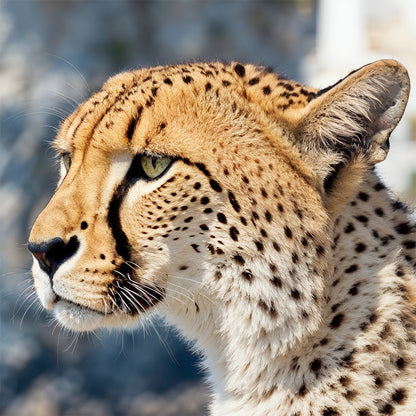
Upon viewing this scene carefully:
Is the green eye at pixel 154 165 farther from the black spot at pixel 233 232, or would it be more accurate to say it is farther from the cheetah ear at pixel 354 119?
the cheetah ear at pixel 354 119

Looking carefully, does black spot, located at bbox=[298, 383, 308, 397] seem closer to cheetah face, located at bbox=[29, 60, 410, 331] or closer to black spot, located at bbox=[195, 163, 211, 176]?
cheetah face, located at bbox=[29, 60, 410, 331]

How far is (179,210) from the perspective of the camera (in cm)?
244

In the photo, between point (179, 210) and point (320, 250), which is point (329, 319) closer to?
point (320, 250)

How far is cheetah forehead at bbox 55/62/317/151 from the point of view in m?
2.53

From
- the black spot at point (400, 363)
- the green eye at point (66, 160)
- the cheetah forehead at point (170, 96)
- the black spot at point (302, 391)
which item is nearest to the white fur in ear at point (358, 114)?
the cheetah forehead at point (170, 96)

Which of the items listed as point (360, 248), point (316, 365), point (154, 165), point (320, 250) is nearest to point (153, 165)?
point (154, 165)

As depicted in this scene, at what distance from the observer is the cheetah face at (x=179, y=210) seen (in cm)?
241

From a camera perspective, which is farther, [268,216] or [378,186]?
[378,186]

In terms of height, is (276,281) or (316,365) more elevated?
(276,281)

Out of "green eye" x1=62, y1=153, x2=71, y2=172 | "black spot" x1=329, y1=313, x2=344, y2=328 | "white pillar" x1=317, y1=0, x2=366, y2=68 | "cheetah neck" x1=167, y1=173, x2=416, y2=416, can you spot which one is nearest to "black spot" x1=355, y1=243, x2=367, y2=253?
"cheetah neck" x1=167, y1=173, x2=416, y2=416

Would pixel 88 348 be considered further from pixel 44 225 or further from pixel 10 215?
pixel 44 225

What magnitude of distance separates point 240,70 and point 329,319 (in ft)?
3.06

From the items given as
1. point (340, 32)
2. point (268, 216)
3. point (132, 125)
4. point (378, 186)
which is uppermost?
point (340, 32)

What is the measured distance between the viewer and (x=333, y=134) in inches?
96.7
